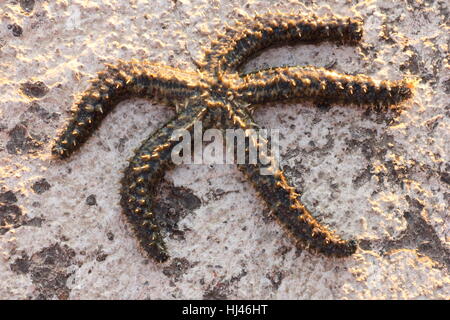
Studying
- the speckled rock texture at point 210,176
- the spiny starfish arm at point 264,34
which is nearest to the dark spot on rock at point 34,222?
the speckled rock texture at point 210,176

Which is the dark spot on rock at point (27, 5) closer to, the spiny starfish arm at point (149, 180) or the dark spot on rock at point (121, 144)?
the dark spot on rock at point (121, 144)

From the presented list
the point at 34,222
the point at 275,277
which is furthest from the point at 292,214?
the point at 34,222

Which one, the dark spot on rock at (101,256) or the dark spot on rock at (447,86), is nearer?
the dark spot on rock at (101,256)

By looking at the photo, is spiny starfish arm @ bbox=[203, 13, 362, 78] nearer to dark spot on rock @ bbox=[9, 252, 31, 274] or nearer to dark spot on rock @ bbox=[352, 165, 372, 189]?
dark spot on rock @ bbox=[352, 165, 372, 189]

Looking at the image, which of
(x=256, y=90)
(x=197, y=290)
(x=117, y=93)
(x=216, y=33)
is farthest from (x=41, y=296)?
(x=216, y=33)

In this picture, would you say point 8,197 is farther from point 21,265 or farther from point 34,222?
point 21,265

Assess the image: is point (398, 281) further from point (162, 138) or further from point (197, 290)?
point (162, 138)
